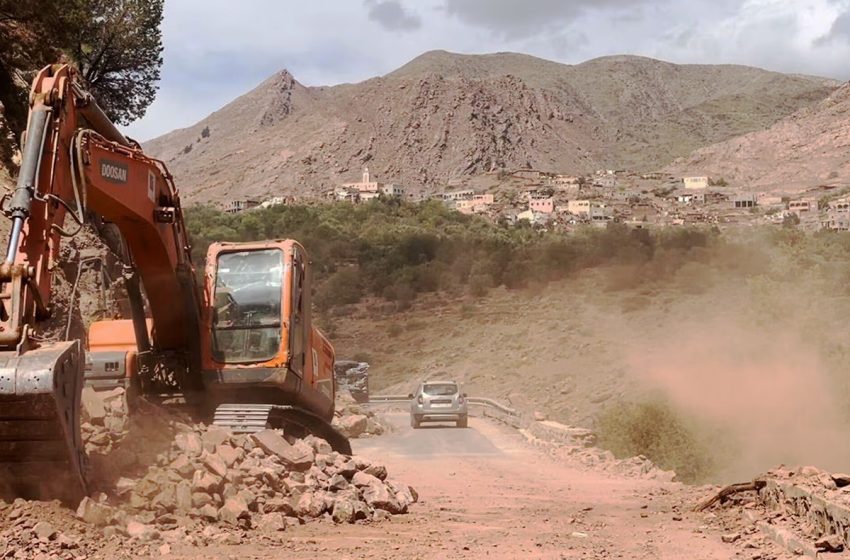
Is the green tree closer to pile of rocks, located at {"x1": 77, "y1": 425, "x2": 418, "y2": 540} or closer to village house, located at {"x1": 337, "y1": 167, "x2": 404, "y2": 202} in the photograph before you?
pile of rocks, located at {"x1": 77, "y1": 425, "x2": 418, "y2": 540}

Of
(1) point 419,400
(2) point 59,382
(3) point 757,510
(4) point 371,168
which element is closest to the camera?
(2) point 59,382

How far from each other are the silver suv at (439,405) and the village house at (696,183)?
10838 centimetres

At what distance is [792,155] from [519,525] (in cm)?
14050

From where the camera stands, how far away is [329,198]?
138875 millimetres

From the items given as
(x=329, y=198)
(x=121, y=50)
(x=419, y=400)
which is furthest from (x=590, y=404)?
(x=329, y=198)

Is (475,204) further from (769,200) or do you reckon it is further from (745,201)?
(769,200)

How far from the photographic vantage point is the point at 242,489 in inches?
411

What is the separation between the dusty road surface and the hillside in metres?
116

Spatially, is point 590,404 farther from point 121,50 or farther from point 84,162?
point 84,162

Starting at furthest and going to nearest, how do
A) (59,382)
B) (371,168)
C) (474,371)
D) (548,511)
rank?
1. (371,168)
2. (474,371)
3. (548,511)
4. (59,382)

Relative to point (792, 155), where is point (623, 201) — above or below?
below

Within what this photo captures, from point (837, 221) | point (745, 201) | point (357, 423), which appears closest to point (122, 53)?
point (357, 423)

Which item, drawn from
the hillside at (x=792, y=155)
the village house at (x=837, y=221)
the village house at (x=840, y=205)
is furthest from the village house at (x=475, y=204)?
the village house at (x=837, y=221)

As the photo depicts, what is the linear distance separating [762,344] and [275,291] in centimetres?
2979
